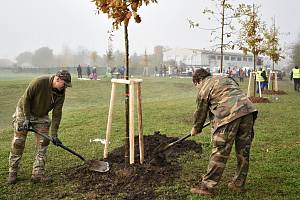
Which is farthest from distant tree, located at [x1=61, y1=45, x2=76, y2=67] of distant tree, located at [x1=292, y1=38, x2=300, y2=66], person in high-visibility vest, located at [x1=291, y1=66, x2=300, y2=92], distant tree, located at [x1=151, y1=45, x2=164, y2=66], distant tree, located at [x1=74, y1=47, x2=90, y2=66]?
person in high-visibility vest, located at [x1=291, y1=66, x2=300, y2=92]

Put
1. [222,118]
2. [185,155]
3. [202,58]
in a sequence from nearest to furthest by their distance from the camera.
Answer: [222,118], [185,155], [202,58]

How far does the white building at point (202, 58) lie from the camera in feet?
241

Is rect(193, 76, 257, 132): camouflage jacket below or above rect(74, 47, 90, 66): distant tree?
below

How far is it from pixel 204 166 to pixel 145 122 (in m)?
5.17

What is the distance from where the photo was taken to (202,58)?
2972 inches

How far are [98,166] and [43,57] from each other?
3427 inches

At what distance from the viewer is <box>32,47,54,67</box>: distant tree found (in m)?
87.1

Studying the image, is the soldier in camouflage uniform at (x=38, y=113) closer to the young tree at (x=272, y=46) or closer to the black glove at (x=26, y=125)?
the black glove at (x=26, y=125)

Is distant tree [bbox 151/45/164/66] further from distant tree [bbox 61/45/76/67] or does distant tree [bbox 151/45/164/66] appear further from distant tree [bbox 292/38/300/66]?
→ distant tree [bbox 292/38/300/66]

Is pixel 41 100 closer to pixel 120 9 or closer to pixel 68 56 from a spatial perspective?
pixel 120 9

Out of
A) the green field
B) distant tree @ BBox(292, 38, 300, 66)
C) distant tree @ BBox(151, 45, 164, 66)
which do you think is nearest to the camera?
the green field

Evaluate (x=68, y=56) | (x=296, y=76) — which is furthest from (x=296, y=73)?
(x=68, y=56)

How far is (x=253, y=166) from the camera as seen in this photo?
6.39m

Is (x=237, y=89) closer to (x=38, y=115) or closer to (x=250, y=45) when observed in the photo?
(x=38, y=115)
